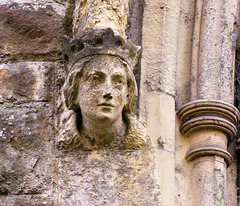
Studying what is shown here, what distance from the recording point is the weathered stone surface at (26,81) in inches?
192

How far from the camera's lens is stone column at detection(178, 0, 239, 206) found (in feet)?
16.0

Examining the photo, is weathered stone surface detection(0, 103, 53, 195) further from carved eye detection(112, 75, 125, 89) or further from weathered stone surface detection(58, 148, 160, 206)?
carved eye detection(112, 75, 125, 89)

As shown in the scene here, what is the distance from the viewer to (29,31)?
5.05 metres

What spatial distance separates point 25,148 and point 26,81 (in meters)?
0.41

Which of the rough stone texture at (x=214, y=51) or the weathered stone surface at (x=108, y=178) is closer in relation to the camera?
the weathered stone surface at (x=108, y=178)

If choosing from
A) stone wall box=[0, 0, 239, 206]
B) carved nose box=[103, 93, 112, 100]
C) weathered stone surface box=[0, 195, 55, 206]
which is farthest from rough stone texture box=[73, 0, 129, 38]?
weathered stone surface box=[0, 195, 55, 206]

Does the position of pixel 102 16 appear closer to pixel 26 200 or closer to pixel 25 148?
pixel 25 148

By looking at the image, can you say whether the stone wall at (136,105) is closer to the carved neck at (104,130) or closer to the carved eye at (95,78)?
the carved neck at (104,130)

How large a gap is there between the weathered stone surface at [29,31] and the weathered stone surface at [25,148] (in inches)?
12.9

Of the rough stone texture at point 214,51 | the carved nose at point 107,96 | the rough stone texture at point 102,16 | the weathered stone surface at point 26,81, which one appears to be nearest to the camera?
the carved nose at point 107,96

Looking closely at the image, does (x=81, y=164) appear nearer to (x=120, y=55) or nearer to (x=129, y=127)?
(x=129, y=127)

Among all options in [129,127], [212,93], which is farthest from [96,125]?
[212,93]

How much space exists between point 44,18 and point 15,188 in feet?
3.41

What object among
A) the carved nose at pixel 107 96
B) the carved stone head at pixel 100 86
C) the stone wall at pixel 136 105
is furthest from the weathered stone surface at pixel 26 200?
the carved nose at pixel 107 96
